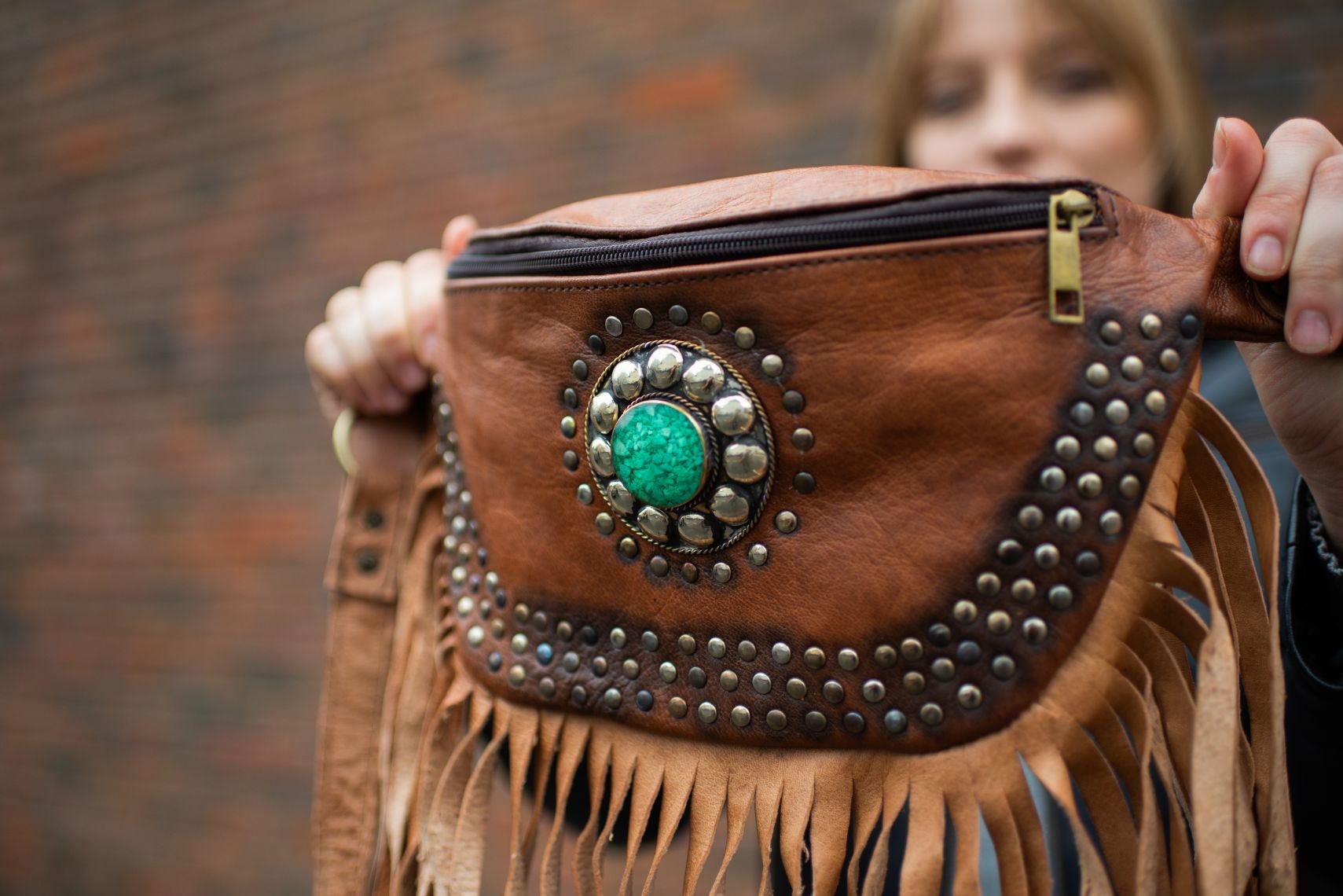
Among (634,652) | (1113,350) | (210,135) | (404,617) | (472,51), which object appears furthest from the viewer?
(210,135)

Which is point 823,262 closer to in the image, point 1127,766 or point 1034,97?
point 1127,766

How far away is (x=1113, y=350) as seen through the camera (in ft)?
1.62

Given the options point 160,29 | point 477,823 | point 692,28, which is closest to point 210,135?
point 160,29

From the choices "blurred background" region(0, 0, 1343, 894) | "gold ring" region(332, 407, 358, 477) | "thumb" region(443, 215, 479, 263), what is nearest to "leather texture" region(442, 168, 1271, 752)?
"thumb" region(443, 215, 479, 263)

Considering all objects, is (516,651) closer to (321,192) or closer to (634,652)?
(634,652)

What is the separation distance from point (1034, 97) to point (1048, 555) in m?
0.70

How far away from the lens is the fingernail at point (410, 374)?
0.81 m

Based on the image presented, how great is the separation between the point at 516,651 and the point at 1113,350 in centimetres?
41

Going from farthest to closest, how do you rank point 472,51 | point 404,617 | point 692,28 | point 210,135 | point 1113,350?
point 210,135, point 472,51, point 692,28, point 404,617, point 1113,350

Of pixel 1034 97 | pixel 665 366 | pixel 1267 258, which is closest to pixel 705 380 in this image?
pixel 665 366

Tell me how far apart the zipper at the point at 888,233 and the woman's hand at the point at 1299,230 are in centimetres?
9

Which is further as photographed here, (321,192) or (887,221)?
(321,192)

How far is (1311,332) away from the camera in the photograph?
0.50 meters

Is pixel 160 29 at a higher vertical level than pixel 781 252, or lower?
higher
